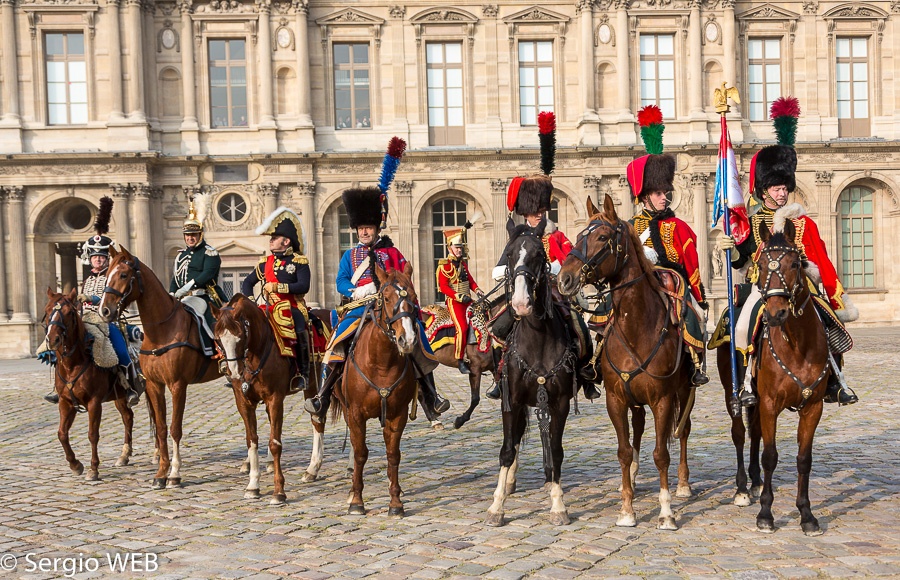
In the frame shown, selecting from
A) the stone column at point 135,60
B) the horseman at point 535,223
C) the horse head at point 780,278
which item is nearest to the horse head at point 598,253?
the horseman at point 535,223

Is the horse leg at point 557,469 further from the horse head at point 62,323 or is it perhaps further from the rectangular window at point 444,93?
the rectangular window at point 444,93

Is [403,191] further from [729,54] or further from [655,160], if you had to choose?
[655,160]

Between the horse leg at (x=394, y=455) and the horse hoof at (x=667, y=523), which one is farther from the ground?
the horse leg at (x=394, y=455)

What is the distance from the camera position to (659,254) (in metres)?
7.52

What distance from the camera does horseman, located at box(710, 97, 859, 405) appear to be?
22.3 feet

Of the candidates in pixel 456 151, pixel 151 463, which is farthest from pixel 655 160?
pixel 456 151

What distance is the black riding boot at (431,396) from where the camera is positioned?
7789 mm

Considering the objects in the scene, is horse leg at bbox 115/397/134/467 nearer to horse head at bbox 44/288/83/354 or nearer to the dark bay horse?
horse head at bbox 44/288/83/354

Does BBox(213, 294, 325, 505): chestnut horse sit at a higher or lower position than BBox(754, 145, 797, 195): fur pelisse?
lower

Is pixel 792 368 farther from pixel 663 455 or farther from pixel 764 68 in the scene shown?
pixel 764 68

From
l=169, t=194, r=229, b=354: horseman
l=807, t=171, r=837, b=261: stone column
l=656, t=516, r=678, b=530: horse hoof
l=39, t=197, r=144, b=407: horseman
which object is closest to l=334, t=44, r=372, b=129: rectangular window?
l=807, t=171, r=837, b=261: stone column

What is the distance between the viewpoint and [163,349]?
8.88 m

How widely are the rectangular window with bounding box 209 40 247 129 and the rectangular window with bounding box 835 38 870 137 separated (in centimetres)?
1982

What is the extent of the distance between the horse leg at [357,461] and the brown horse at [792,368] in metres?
3.05
